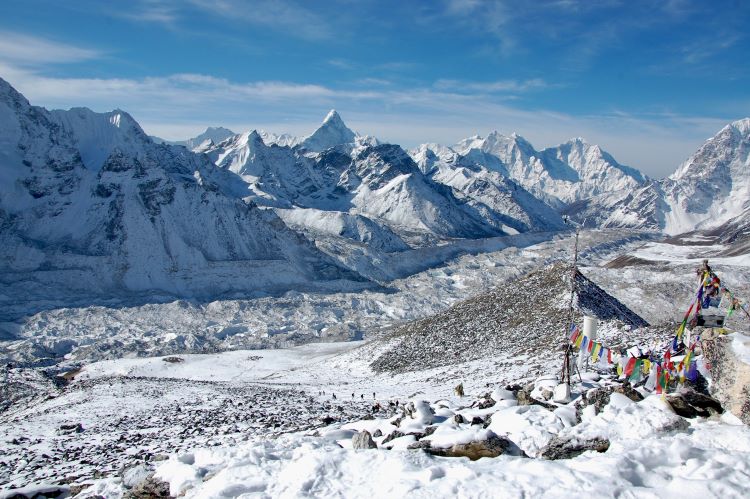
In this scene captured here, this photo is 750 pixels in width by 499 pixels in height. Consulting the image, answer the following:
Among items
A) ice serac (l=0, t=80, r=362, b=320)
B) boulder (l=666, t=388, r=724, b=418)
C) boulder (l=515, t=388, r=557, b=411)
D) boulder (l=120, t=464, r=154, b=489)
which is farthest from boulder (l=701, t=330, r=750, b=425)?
ice serac (l=0, t=80, r=362, b=320)

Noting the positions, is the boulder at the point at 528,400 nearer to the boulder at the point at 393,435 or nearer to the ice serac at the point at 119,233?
the boulder at the point at 393,435

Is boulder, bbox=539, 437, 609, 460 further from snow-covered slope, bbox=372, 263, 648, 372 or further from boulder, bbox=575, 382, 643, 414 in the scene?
snow-covered slope, bbox=372, 263, 648, 372

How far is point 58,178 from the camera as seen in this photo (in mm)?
148500

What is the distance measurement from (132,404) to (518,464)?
32446mm

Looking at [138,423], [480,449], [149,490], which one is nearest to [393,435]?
[480,449]

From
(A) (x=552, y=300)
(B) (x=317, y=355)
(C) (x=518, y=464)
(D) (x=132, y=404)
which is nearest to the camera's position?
(C) (x=518, y=464)

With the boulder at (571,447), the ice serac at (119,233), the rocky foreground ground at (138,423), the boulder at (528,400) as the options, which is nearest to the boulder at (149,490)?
the rocky foreground ground at (138,423)

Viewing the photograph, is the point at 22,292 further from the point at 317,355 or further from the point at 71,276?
the point at 317,355

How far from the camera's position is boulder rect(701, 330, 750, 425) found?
1235cm

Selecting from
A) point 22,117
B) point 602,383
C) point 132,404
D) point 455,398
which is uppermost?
point 22,117

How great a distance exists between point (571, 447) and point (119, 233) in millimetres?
138244

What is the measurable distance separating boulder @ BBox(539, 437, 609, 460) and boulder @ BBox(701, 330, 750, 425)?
2952 millimetres

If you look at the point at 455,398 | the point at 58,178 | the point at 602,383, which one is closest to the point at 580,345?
the point at 602,383

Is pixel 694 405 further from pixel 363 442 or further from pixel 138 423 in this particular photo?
pixel 138 423
